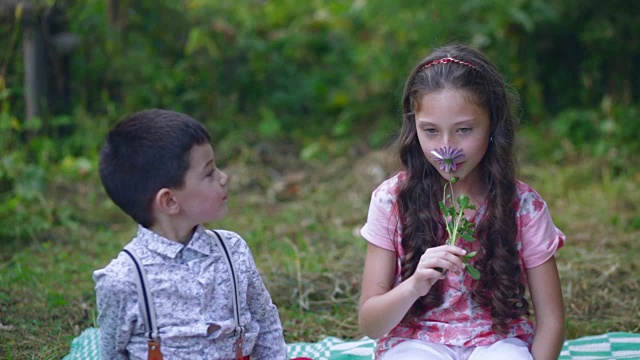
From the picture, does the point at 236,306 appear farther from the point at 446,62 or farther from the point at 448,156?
the point at 446,62

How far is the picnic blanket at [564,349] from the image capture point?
3181 millimetres

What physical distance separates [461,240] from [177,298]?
85 centimetres

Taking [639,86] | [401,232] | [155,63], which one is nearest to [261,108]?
[155,63]

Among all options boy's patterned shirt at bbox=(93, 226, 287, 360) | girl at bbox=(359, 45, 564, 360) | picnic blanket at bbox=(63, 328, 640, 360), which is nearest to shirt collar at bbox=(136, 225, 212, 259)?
boy's patterned shirt at bbox=(93, 226, 287, 360)

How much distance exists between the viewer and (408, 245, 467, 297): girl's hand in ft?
7.40

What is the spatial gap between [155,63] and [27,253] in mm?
2471

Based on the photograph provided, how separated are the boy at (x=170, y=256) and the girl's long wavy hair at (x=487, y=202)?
528 mm

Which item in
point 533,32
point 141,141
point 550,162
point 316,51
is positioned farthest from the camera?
point 316,51

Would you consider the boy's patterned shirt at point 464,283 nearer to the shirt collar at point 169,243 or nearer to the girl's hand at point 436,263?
the girl's hand at point 436,263

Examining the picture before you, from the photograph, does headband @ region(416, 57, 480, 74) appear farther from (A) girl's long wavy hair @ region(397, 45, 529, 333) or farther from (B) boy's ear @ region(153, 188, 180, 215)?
(B) boy's ear @ region(153, 188, 180, 215)

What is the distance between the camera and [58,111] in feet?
20.4

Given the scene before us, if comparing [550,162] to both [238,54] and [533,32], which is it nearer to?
[533,32]

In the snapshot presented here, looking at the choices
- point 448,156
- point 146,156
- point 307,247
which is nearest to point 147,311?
point 146,156

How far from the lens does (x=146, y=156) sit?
7.59 ft
